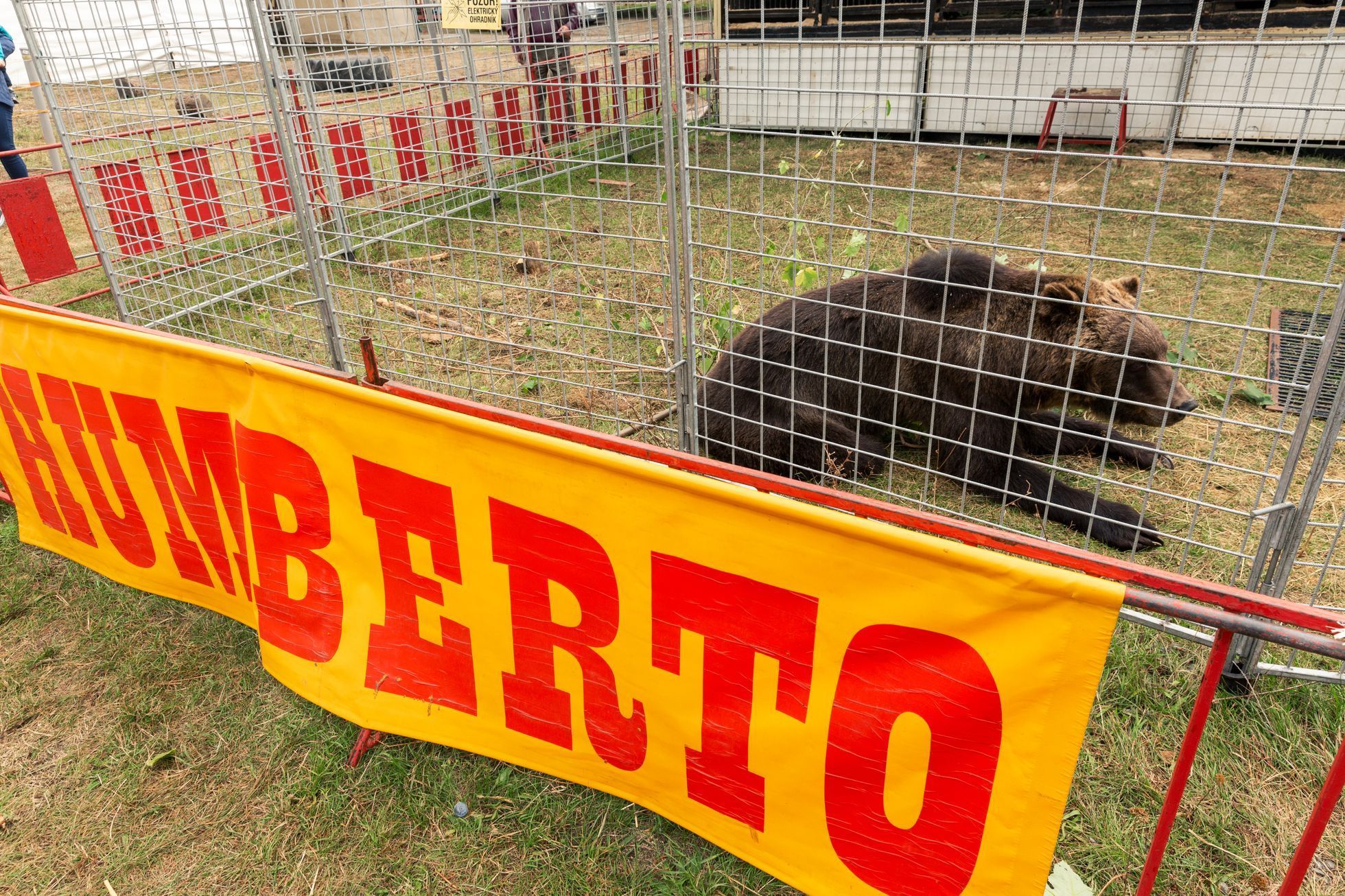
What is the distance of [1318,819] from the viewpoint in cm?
154

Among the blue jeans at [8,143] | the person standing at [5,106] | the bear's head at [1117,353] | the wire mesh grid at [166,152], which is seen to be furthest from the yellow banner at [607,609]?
the person standing at [5,106]

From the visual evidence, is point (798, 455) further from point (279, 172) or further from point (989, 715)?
point (279, 172)

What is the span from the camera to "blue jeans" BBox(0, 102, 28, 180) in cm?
786

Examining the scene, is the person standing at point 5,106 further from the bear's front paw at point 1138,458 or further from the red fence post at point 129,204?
the bear's front paw at point 1138,458

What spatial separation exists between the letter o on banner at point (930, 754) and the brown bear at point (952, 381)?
1.80 m

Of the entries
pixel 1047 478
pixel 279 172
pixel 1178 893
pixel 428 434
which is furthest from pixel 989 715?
pixel 279 172

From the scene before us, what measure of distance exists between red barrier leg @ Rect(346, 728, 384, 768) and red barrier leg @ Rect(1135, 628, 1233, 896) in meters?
2.31

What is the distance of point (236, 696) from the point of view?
10.3 ft

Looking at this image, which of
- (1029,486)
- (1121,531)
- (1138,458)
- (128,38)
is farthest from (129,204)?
(1138,458)

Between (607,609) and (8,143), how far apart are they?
9.85 m

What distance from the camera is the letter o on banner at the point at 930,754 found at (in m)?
1.76

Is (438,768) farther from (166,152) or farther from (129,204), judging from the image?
(129,204)

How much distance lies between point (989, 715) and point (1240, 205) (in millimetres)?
8121

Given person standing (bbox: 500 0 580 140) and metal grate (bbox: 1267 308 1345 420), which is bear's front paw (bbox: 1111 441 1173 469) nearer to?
metal grate (bbox: 1267 308 1345 420)
